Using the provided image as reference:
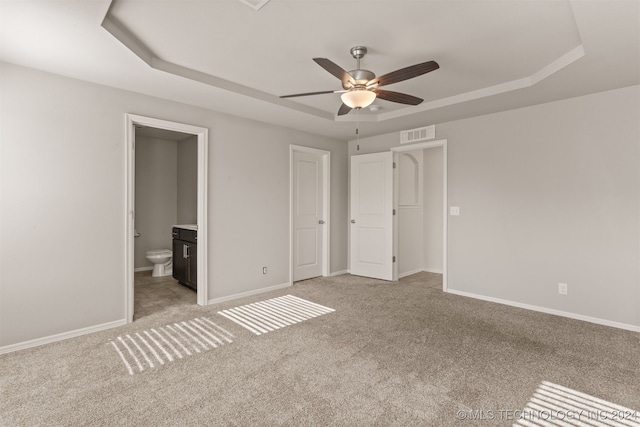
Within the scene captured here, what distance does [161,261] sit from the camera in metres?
5.23

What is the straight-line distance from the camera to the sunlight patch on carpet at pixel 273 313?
3.16 m

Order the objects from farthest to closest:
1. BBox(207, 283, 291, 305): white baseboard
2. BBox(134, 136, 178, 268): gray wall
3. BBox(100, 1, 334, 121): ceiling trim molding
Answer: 1. BBox(134, 136, 178, 268): gray wall
2. BBox(207, 283, 291, 305): white baseboard
3. BBox(100, 1, 334, 121): ceiling trim molding

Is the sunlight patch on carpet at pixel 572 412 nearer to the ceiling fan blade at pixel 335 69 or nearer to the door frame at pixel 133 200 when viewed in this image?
the ceiling fan blade at pixel 335 69

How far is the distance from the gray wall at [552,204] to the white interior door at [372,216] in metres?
0.97

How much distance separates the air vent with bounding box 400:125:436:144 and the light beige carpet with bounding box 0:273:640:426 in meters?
2.52

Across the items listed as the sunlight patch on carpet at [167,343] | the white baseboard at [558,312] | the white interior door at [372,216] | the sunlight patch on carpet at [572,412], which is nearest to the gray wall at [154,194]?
the sunlight patch on carpet at [167,343]

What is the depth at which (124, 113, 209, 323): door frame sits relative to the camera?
10.4 feet

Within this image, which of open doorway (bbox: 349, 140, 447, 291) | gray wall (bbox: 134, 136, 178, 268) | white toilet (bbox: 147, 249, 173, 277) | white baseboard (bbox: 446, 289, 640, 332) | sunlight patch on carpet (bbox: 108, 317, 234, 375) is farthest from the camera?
gray wall (bbox: 134, 136, 178, 268)

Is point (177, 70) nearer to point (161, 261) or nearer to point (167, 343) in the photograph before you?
point (167, 343)

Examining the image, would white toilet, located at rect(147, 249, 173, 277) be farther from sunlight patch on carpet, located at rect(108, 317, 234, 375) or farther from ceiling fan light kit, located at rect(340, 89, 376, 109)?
ceiling fan light kit, located at rect(340, 89, 376, 109)

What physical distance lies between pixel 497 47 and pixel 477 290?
2.90 meters

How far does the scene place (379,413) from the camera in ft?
5.97

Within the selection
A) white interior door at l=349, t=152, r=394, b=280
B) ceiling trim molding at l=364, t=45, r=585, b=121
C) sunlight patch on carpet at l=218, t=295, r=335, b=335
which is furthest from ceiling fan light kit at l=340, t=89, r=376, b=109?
white interior door at l=349, t=152, r=394, b=280

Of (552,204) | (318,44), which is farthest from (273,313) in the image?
(552,204)
